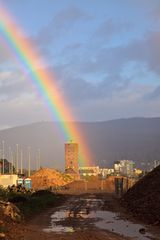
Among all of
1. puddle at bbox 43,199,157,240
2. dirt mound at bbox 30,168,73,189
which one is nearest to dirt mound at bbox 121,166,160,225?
puddle at bbox 43,199,157,240

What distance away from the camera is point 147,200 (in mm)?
33938

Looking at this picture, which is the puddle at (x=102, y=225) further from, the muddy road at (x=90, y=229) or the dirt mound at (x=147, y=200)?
the dirt mound at (x=147, y=200)

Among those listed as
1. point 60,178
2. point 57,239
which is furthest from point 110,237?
point 60,178

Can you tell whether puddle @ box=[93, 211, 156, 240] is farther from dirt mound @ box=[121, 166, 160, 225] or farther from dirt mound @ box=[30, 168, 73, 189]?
dirt mound @ box=[30, 168, 73, 189]

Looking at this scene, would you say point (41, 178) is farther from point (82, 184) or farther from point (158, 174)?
point (158, 174)

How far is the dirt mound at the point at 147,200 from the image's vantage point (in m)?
28.2

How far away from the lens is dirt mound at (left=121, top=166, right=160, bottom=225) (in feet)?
92.7

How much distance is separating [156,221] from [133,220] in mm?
2357

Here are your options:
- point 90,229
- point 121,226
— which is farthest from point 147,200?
point 90,229

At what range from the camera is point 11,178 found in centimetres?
7512

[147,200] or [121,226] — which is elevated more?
[147,200]

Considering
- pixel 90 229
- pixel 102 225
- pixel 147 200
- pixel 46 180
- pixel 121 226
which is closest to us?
pixel 90 229

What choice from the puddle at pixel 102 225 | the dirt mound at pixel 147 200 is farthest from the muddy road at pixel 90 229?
the dirt mound at pixel 147 200

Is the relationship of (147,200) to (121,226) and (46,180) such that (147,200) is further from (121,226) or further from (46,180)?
(46,180)
